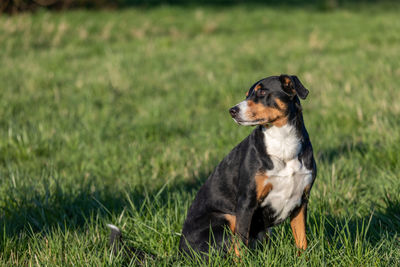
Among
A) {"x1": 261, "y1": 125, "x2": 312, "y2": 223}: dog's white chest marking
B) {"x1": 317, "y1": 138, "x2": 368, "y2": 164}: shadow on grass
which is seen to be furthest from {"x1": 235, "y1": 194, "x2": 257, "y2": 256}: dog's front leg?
{"x1": 317, "y1": 138, "x2": 368, "y2": 164}: shadow on grass

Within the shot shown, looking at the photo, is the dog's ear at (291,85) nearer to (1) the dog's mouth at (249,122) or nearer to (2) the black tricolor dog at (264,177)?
(2) the black tricolor dog at (264,177)

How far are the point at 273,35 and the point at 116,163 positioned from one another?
31.1 ft

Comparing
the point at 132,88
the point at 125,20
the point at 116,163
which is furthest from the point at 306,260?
the point at 125,20

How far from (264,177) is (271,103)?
1.51 ft

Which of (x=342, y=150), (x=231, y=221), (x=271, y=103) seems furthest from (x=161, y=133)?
(x=271, y=103)

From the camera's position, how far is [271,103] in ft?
9.43

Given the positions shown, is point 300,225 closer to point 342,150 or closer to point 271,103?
point 271,103

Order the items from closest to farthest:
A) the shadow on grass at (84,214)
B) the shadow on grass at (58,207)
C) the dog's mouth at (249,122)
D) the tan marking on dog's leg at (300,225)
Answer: the dog's mouth at (249,122) → the tan marking on dog's leg at (300,225) → the shadow on grass at (84,214) → the shadow on grass at (58,207)

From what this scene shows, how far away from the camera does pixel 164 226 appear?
3182mm

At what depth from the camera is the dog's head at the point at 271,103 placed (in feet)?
9.25

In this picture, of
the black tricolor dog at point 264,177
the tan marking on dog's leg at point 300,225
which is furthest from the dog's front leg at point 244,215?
the tan marking on dog's leg at point 300,225

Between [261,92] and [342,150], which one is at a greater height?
[261,92]

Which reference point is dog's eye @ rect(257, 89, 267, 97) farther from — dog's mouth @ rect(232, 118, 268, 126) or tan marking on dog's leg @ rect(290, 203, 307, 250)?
tan marking on dog's leg @ rect(290, 203, 307, 250)

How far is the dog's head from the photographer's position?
2818 millimetres
